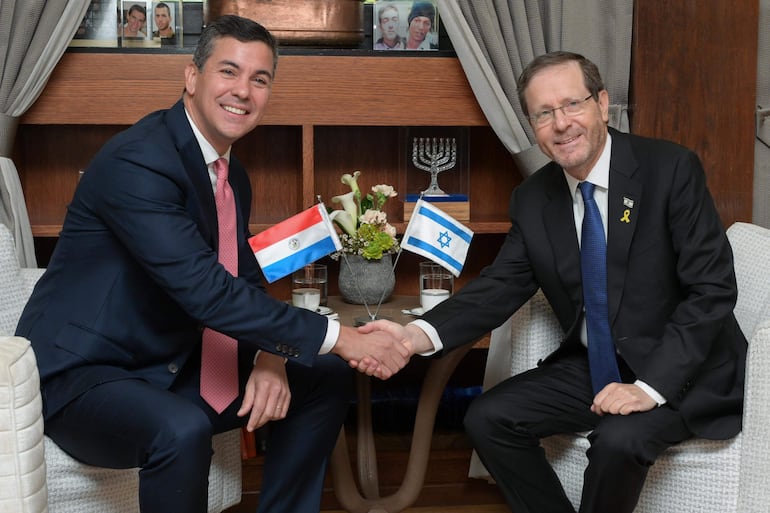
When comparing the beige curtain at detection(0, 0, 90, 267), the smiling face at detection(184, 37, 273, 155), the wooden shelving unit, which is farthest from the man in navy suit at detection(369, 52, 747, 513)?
the beige curtain at detection(0, 0, 90, 267)

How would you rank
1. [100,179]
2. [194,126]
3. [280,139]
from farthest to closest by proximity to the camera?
[280,139], [194,126], [100,179]

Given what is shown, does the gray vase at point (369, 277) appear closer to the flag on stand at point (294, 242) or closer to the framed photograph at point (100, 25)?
the flag on stand at point (294, 242)

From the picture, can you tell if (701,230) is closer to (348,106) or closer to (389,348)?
(389,348)

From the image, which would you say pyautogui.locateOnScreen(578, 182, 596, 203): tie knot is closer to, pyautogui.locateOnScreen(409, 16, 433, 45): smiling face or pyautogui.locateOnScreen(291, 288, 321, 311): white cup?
pyautogui.locateOnScreen(291, 288, 321, 311): white cup

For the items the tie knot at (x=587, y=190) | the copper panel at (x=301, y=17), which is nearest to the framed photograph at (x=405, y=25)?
the copper panel at (x=301, y=17)

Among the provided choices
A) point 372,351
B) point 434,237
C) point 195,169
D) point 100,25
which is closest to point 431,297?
point 434,237

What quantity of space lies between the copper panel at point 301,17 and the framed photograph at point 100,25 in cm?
32

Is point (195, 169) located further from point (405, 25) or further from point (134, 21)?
point (405, 25)

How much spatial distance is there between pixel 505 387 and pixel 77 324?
105 centimetres

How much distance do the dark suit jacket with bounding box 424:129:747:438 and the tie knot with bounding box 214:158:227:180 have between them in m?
0.66

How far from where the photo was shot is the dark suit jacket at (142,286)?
2119 millimetres

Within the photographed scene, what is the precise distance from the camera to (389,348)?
2408 millimetres

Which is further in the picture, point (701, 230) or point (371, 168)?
point (371, 168)

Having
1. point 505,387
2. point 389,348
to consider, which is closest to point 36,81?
point 389,348
